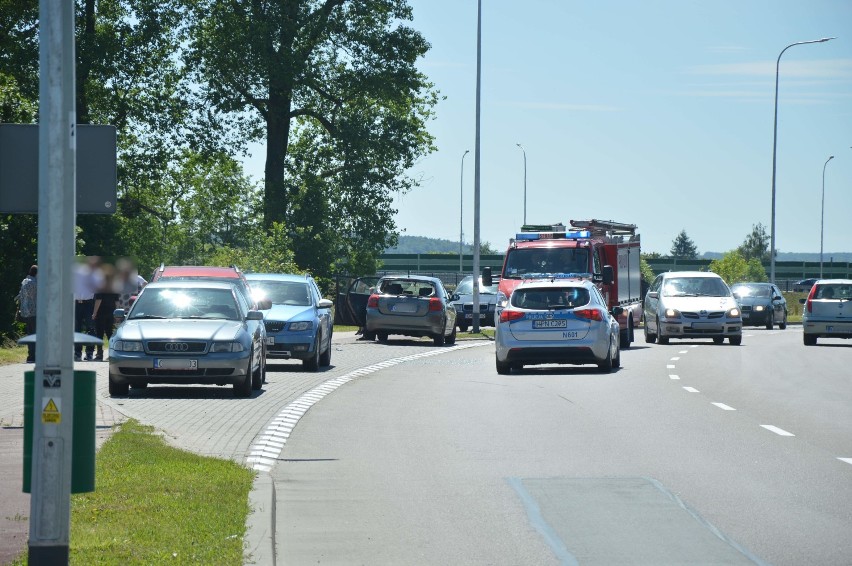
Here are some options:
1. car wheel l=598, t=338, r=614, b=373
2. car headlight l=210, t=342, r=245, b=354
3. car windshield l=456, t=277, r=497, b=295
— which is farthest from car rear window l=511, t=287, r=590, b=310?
car windshield l=456, t=277, r=497, b=295

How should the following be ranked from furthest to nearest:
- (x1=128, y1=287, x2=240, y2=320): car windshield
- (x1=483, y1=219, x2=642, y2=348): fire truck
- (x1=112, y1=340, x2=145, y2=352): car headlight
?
(x1=483, y1=219, x2=642, y2=348): fire truck → (x1=128, y1=287, x2=240, y2=320): car windshield → (x1=112, y1=340, x2=145, y2=352): car headlight

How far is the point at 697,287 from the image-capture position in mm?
37750

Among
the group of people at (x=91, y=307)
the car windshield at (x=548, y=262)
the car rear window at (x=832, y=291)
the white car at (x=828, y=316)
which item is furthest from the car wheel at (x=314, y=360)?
the car rear window at (x=832, y=291)

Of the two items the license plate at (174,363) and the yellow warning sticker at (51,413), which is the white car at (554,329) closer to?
the license plate at (174,363)

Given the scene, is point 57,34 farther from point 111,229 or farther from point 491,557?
point 111,229

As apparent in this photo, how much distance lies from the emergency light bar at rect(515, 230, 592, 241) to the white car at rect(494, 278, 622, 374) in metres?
7.84

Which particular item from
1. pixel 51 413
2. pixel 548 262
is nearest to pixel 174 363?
pixel 51 413

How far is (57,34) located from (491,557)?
141 inches

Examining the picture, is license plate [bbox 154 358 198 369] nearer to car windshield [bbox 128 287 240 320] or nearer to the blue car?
car windshield [bbox 128 287 240 320]

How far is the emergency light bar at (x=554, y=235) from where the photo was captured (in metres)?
32.9

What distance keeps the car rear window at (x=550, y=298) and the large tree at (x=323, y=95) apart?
80.2 ft

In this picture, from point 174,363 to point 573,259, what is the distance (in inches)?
587

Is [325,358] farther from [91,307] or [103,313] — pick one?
[91,307]

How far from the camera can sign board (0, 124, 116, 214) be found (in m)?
7.09
